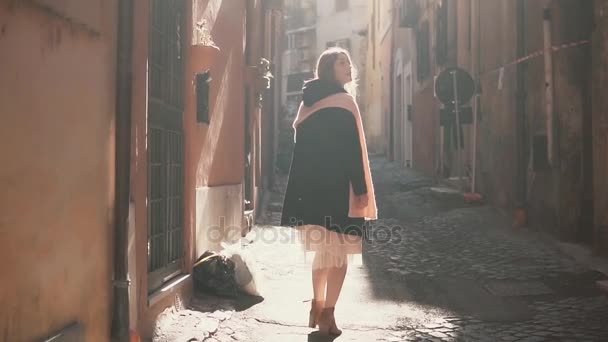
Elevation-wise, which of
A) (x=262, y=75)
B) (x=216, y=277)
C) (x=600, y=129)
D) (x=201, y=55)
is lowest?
(x=216, y=277)

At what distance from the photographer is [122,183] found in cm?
344

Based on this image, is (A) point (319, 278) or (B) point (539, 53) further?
(B) point (539, 53)

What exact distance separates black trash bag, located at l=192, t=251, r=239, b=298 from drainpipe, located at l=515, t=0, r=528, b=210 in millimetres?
4744

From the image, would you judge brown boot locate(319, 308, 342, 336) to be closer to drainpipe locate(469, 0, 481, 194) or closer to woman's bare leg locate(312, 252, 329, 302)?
woman's bare leg locate(312, 252, 329, 302)

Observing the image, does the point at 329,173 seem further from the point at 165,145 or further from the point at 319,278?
the point at 165,145

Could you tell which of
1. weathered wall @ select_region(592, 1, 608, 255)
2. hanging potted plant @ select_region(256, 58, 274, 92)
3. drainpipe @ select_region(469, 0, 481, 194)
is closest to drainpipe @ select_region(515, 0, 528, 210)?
drainpipe @ select_region(469, 0, 481, 194)

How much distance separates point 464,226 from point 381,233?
116 cm

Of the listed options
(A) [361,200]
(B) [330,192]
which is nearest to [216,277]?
(B) [330,192]

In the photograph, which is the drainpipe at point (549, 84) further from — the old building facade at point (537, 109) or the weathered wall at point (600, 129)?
the weathered wall at point (600, 129)

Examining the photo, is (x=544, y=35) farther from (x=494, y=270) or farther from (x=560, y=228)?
(x=494, y=270)

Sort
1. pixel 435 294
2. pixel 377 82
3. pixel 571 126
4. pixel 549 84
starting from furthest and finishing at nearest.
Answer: pixel 377 82 → pixel 549 84 → pixel 571 126 → pixel 435 294

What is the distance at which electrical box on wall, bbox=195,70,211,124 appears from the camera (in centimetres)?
561

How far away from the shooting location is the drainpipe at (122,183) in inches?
134

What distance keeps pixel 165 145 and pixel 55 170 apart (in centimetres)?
217
